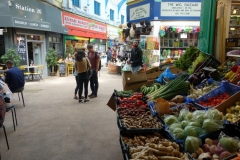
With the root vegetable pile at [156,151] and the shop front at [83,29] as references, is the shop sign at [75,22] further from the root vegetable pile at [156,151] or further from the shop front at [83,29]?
the root vegetable pile at [156,151]

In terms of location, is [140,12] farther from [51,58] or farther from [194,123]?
[194,123]

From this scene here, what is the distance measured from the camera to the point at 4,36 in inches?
378

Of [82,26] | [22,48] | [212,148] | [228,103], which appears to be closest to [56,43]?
[22,48]

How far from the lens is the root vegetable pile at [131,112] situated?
302 cm

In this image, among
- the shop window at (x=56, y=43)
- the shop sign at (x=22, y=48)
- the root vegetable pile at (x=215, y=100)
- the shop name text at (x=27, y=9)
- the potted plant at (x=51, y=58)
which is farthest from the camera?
the shop window at (x=56, y=43)

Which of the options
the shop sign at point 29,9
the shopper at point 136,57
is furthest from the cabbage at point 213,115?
the shop sign at point 29,9

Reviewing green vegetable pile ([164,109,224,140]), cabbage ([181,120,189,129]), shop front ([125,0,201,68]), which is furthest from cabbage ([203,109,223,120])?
shop front ([125,0,201,68])

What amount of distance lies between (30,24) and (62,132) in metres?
7.95

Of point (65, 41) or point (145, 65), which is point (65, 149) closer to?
point (145, 65)

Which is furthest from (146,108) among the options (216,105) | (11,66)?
(11,66)

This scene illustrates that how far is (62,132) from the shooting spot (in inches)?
165

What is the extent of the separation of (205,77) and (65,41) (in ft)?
41.6

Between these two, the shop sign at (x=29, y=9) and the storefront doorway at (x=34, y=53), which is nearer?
the shop sign at (x=29, y=9)

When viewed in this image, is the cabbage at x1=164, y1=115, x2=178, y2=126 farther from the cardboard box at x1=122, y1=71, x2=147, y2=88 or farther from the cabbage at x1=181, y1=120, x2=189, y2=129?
the cardboard box at x1=122, y1=71, x2=147, y2=88
